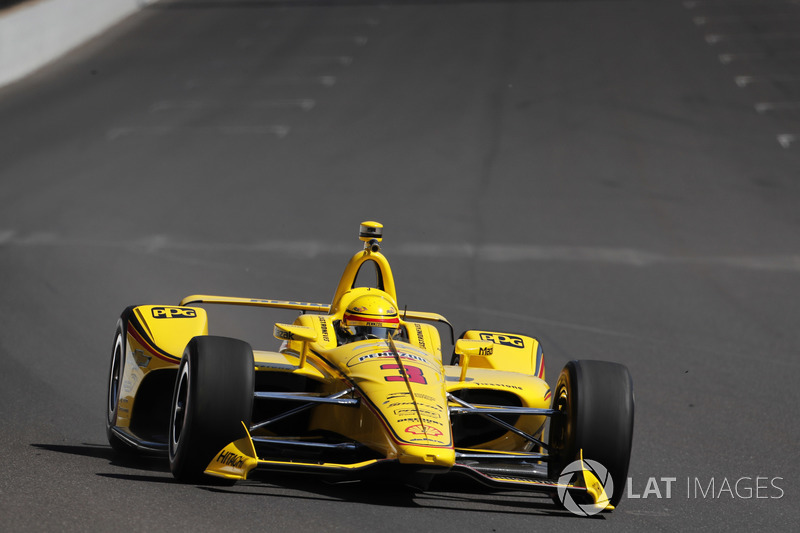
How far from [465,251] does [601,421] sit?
10880mm

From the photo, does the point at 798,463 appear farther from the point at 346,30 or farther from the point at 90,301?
the point at 346,30

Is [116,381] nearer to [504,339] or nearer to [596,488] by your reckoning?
[504,339]

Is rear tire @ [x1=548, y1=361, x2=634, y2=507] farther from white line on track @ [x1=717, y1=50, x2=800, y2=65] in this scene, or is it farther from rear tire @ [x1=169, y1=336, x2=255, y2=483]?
white line on track @ [x1=717, y1=50, x2=800, y2=65]

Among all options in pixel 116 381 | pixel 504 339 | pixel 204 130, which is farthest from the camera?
pixel 204 130

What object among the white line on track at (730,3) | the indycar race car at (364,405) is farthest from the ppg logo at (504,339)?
the white line on track at (730,3)

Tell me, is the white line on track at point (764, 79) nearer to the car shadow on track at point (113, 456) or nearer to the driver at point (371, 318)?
the driver at point (371, 318)

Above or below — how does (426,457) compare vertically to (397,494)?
above

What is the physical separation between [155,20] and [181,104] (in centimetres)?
1003

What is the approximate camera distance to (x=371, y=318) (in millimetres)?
8281

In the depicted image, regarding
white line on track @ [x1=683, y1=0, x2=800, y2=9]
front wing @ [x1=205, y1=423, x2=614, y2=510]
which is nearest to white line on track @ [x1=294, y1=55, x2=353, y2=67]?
white line on track @ [x1=683, y1=0, x2=800, y2=9]

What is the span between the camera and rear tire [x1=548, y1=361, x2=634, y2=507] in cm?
718

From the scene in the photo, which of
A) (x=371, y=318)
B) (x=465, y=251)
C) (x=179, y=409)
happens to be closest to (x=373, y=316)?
(x=371, y=318)

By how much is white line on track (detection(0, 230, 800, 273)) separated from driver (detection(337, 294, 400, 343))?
30.2 ft

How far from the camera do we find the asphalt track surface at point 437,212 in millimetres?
7625
